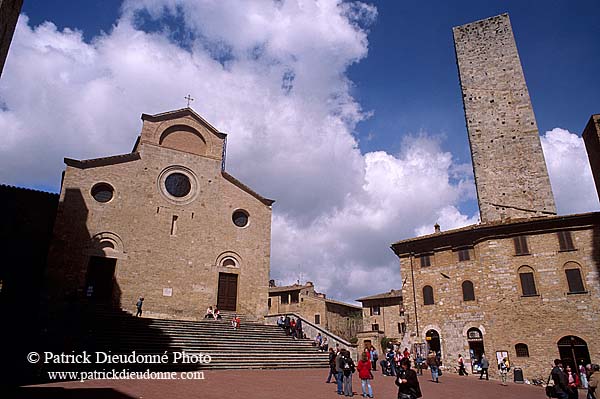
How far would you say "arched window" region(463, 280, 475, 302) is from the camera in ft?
71.4

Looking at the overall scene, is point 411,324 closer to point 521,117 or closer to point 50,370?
point 521,117

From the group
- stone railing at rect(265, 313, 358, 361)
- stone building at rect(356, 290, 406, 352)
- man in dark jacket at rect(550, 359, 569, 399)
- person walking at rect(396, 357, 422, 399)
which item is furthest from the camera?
stone building at rect(356, 290, 406, 352)

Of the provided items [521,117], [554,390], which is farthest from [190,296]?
[521,117]

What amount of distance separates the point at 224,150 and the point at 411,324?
1614 centimetres

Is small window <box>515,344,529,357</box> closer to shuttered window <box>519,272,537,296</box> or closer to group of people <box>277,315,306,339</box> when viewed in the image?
shuttered window <box>519,272,537,296</box>

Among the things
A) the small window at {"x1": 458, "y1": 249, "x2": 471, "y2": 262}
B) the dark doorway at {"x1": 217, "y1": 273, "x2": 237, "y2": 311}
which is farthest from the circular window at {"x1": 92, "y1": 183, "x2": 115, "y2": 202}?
the small window at {"x1": 458, "y1": 249, "x2": 471, "y2": 262}

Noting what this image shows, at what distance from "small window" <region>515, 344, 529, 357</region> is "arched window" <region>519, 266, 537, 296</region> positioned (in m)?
2.61

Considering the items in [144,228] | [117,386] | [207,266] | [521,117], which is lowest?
[117,386]

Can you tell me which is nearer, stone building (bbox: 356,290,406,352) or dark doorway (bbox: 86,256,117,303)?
dark doorway (bbox: 86,256,117,303)

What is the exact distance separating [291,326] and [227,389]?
11.2 m

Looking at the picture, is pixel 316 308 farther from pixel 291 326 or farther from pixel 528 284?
pixel 528 284

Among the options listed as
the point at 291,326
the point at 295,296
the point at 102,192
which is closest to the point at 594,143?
the point at 291,326

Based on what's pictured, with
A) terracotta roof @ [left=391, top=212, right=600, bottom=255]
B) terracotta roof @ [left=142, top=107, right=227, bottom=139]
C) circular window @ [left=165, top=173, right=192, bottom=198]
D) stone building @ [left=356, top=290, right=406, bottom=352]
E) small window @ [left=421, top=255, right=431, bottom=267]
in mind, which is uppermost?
terracotta roof @ [left=142, top=107, right=227, bottom=139]

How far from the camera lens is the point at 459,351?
2122 centimetres
